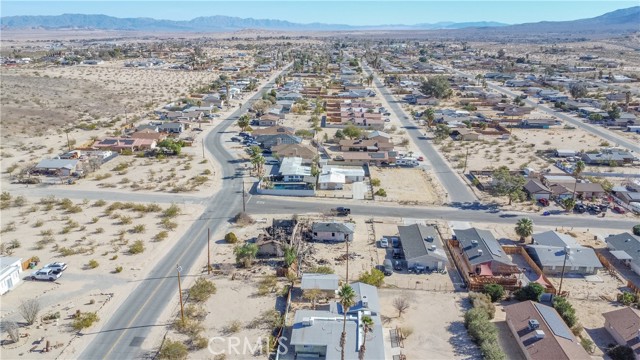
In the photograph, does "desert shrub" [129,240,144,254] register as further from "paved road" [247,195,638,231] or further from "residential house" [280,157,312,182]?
"residential house" [280,157,312,182]

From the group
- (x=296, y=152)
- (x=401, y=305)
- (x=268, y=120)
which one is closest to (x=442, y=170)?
(x=296, y=152)

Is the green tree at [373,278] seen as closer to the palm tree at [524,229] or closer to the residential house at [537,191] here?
the palm tree at [524,229]

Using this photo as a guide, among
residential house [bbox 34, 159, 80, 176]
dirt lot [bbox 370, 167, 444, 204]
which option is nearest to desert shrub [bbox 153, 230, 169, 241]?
dirt lot [bbox 370, 167, 444, 204]

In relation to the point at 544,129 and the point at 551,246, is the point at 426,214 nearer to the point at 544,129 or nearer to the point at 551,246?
the point at 551,246

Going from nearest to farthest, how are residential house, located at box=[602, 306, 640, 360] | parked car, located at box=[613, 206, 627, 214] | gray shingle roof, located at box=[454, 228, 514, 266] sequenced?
1. residential house, located at box=[602, 306, 640, 360]
2. gray shingle roof, located at box=[454, 228, 514, 266]
3. parked car, located at box=[613, 206, 627, 214]

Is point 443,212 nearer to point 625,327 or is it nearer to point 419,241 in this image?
point 419,241

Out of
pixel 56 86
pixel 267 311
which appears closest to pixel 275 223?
pixel 267 311
